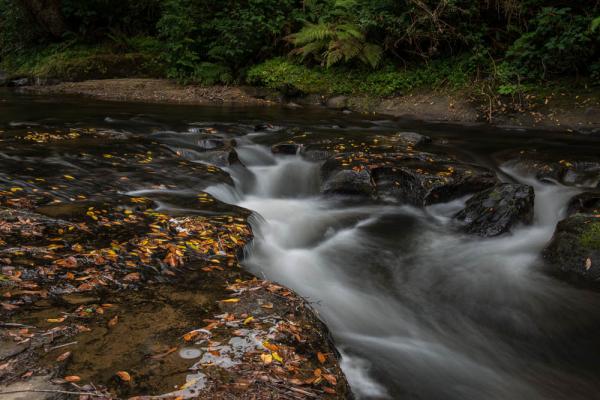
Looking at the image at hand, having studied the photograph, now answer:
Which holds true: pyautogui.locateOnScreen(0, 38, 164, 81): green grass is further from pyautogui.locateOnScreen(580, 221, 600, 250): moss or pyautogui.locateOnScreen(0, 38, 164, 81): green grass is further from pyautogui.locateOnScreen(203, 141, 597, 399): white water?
pyautogui.locateOnScreen(580, 221, 600, 250): moss

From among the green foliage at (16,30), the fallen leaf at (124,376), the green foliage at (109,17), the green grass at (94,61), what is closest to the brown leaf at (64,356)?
the fallen leaf at (124,376)

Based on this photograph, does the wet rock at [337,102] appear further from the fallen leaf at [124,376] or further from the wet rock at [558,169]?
the fallen leaf at [124,376]

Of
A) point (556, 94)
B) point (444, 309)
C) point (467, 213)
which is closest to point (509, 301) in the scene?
point (444, 309)

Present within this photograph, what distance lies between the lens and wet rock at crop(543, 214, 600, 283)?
5.05 meters

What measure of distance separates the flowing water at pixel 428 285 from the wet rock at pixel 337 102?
453 cm

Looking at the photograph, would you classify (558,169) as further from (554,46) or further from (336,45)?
(336,45)

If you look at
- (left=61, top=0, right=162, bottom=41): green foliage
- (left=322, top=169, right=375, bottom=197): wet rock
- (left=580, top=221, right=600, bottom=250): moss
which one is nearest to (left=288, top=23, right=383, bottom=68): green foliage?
(left=322, top=169, right=375, bottom=197): wet rock

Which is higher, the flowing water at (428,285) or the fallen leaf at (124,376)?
the fallen leaf at (124,376)

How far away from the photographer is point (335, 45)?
13.4 m

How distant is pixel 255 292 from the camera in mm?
3738

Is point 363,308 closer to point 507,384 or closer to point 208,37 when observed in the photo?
point 507,384

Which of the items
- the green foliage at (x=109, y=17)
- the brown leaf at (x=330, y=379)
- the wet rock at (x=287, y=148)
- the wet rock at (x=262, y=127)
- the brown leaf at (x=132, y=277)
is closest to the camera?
the brown leaf at (x=330, y=379)

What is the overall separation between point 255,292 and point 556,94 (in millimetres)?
9895

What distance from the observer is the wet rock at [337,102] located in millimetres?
13320
